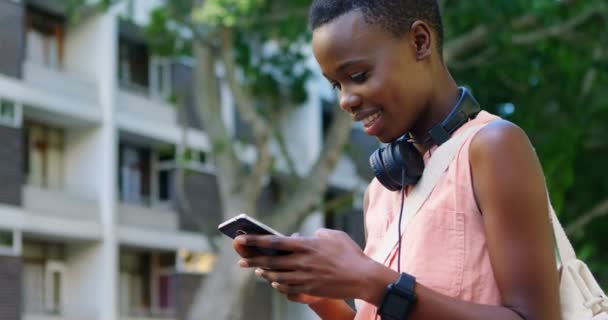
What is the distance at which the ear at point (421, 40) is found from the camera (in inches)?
85.0

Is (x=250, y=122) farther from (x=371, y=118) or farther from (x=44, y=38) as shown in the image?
(x=371, y=118)

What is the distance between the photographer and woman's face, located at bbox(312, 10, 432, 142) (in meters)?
2.10

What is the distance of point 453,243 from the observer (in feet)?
6.77

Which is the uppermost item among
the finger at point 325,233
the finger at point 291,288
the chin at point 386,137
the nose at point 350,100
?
the nose at point 350,100

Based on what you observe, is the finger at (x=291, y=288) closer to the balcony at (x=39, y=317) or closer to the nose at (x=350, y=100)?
the nose at (x=350, y=100)

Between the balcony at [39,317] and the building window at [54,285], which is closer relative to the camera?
the balcony at [39,317]

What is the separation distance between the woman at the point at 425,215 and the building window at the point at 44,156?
17.6 m

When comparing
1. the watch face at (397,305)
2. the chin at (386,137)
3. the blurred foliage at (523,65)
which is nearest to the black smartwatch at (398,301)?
the watch face at (397,305)

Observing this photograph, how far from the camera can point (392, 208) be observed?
7.50ft

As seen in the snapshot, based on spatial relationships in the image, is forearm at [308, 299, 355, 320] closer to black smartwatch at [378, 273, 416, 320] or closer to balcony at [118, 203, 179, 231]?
black smartwatch at [378, 273, 416, 320]

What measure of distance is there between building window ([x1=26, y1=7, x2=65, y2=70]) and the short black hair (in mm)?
17568

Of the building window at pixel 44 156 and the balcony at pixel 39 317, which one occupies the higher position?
the building window at pixel 44 156

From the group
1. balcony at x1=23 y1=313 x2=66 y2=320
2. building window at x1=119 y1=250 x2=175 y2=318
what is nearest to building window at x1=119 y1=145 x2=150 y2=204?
building window at x1=119 y1=250 x2=175 y2=318

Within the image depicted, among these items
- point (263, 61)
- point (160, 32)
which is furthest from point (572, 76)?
point (160, 32)
